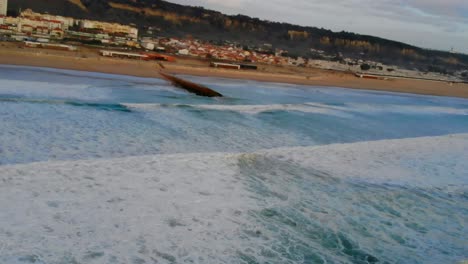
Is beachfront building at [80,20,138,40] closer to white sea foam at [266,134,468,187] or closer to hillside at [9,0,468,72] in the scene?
hillside at [9,0,468,72]

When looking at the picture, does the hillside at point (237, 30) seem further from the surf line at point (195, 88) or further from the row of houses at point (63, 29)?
the surf line at point (195, 88)

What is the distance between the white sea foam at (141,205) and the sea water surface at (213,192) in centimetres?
2

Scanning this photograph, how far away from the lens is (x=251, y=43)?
307ft

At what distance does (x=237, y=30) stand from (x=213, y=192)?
99229mm

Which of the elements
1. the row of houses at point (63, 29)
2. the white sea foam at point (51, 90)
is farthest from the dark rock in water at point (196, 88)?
the row of houses at point (63, 29)

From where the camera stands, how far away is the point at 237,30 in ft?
338

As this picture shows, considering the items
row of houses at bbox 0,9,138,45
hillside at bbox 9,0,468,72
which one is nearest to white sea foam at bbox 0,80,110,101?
row of houses at bbox 0,9,138,45

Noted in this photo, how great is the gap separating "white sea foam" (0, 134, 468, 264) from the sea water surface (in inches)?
0.8

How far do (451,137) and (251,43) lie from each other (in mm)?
80852

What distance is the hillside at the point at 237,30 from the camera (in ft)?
295

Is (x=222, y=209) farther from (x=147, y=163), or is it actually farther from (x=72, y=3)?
(x=72, y=3)

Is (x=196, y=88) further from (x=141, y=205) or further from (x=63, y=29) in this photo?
(x=63, y=29)

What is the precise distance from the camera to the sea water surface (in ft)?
15.5

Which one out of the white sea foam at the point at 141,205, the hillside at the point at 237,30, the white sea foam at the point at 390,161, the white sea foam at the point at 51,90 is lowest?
the white sea foam at the point at 51,90
